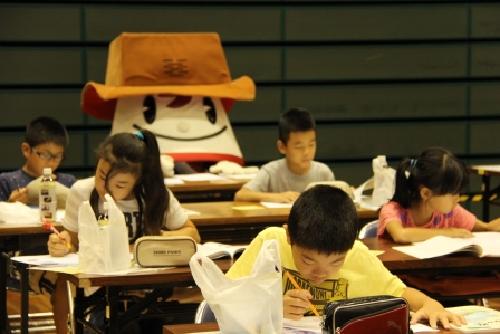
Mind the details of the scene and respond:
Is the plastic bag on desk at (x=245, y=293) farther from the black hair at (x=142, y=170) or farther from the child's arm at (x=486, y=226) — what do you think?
the child's arm at (x=486, y=226)

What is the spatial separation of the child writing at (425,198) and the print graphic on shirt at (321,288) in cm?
116

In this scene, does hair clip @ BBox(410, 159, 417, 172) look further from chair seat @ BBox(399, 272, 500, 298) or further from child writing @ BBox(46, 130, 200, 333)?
child writing @ BBox(46, 130, 200, 333)

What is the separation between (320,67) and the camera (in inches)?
350

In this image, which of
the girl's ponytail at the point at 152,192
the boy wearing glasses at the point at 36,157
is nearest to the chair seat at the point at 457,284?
the girl's ponytail at the point at 152,192

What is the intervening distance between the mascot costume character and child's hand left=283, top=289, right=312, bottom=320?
4.56 m

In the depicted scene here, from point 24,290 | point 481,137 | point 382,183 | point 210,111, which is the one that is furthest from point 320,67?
point 24,290

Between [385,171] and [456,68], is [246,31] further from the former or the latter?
[385,171]

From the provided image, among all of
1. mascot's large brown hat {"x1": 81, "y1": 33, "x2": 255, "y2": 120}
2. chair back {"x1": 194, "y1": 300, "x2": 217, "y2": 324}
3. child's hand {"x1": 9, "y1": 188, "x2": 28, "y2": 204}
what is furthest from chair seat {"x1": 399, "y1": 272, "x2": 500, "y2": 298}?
mascot's large brown hat {"x1": 81, "y1": 33, "x2": 255, "y2": 120}

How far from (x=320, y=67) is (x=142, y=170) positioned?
5135 millimetres

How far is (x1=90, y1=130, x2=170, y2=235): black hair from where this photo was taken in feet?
12.7

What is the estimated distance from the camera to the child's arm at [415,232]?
152 inches

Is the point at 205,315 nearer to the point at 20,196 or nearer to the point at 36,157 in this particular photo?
the point at 20,196

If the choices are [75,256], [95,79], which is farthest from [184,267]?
[95,79]

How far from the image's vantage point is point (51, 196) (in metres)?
4.58
